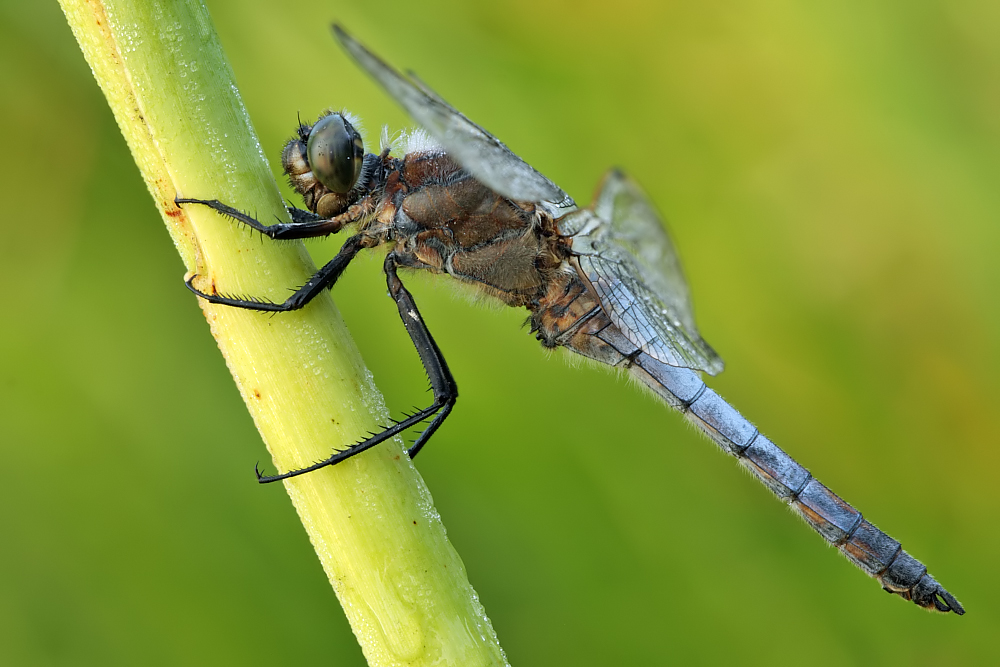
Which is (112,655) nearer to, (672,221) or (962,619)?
(672,221)

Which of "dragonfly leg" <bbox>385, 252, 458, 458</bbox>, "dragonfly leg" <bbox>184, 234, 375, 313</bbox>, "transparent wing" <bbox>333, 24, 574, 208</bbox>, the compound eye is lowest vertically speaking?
"dragonfly leg" <bbox>385, 252, 458, 458</bbox>

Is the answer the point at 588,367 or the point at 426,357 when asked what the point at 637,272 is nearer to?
the point at 588,367

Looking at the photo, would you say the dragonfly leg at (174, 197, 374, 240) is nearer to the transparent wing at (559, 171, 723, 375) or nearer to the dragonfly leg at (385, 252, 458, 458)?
the dragonfly leg at (385, 252, 458, 458)

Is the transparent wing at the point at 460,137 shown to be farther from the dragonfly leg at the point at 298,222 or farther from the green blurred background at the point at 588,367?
the green blurred background at the point at 588,367

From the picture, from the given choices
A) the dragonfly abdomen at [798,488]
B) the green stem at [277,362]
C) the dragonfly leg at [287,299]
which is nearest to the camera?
Result: the green stem at [277,362]

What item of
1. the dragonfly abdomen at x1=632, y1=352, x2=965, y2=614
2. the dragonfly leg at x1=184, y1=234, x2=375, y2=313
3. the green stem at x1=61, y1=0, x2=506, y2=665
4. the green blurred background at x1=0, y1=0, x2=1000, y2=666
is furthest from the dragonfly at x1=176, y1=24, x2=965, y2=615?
the green stem at x1=61, y1=0, x2=506, y2=665

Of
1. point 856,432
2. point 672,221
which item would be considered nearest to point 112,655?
point 672,221

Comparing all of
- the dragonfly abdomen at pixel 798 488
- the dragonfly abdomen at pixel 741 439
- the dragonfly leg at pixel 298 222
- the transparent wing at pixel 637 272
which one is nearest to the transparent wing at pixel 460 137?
the transparent wing at pixel 637 272
